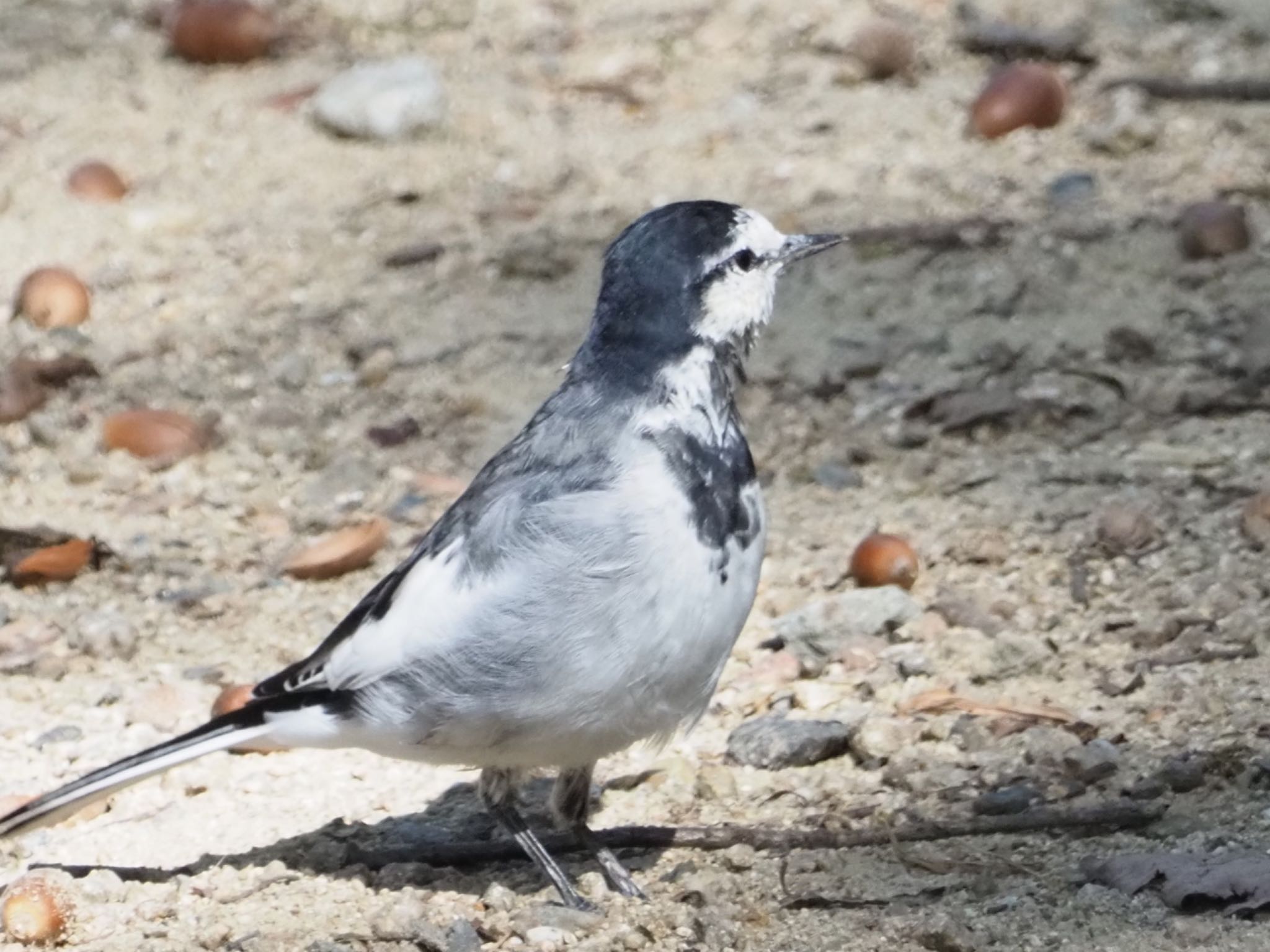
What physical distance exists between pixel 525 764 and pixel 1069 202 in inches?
113

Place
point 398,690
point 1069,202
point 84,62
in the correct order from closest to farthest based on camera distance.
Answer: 1. point 398,690
2. point 1069,202
3. point 84,62

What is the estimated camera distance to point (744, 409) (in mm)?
5379

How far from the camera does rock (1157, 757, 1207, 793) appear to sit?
376cm

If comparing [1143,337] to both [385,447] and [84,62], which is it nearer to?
[385,447]

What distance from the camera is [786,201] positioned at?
6082mm

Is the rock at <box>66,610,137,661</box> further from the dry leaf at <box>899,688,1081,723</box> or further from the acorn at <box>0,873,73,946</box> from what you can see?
the dry leaf at <box>899,688,1081,723</box>

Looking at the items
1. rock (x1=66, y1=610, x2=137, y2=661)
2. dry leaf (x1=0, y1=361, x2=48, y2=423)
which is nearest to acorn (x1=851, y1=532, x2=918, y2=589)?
rock (x1=66, y1=610, x2=137, y2=661)

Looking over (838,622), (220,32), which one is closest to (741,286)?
(838,622)

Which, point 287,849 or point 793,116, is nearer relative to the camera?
point 287,849

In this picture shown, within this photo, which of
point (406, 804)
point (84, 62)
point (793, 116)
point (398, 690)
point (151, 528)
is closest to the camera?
point (398, 690)

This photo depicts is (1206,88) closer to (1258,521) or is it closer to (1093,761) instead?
(1258,521)

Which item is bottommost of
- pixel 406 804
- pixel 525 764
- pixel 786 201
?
pixel 406 804

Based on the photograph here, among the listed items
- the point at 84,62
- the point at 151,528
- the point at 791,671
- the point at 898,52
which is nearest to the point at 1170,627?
the point at 791,671

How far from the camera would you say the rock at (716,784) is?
4.07 m
